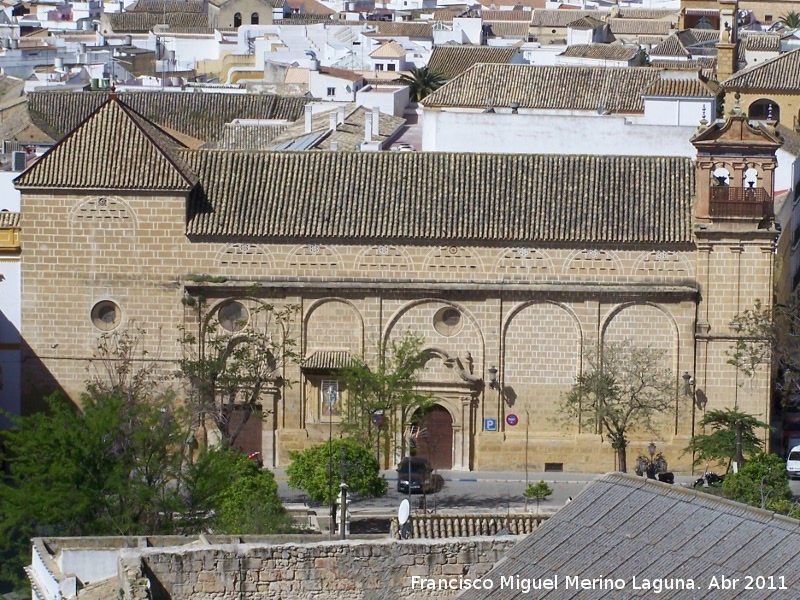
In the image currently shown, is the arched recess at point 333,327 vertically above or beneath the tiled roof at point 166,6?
beneath

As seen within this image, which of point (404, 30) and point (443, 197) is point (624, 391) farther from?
point (404, 30)

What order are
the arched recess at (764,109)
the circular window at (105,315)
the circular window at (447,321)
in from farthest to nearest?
the arched recess at (764,109), the circular window at (105,315), the circular window at (447,321)

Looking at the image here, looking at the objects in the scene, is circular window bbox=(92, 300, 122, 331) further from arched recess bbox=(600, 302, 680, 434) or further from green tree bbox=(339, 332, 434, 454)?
arched recess bbox=(600, 302, 680, 434)

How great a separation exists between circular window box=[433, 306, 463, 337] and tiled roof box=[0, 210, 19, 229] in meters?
10.6

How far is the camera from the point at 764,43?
115m

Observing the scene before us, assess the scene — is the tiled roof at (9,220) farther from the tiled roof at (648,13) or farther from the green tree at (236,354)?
the tiled roof at (648,13)

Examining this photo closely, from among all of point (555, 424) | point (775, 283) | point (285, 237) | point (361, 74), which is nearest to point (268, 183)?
point (285, 237)

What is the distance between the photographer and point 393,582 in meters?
30.6

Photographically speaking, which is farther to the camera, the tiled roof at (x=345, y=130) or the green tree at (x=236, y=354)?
the tiled roof at (x=345, y=130)

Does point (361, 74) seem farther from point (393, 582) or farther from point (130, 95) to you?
point (393, 582)

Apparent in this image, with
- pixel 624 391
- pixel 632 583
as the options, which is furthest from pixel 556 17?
pixel 632 583

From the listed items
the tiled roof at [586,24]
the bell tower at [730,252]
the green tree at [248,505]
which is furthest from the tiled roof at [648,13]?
the green tree at [248,505]

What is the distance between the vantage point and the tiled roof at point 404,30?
128m

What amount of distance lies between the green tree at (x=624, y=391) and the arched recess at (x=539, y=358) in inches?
17.5
